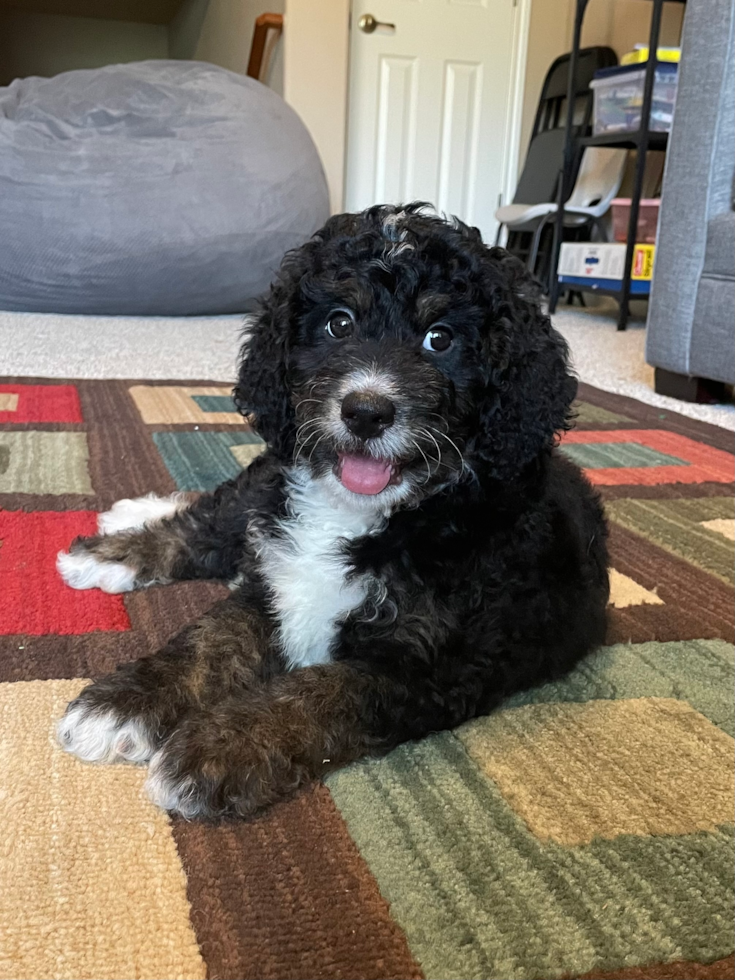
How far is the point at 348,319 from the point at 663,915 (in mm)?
946

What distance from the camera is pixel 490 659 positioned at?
4.12 ft

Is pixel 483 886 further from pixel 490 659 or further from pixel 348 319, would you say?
pixel 348 319

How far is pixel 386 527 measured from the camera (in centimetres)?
137

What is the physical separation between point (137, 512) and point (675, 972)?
4.66 feet

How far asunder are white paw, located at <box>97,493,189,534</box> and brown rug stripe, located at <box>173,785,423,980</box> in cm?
94

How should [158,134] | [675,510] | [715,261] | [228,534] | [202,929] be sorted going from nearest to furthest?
[202,929] < [228,534] < [675,510] < [715,261] < [158,134]

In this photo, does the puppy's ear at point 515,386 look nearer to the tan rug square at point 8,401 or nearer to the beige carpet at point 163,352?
the tan rug square at point 8,401

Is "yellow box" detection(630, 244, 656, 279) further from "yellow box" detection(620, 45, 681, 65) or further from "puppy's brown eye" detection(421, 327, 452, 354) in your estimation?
"puppy's brown eye" detection(421, 327, 452, 354)

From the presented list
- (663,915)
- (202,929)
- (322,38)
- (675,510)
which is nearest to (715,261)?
(675,510)

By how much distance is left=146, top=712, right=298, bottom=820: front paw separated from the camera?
1026 mm

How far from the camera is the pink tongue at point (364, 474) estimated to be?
1320 millimetres

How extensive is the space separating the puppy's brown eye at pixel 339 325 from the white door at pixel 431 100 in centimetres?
579

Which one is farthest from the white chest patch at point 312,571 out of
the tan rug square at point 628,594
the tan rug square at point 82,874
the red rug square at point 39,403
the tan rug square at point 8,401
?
the tan rug square at point 8,401

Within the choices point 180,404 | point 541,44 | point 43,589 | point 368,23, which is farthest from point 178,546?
point 541,44
